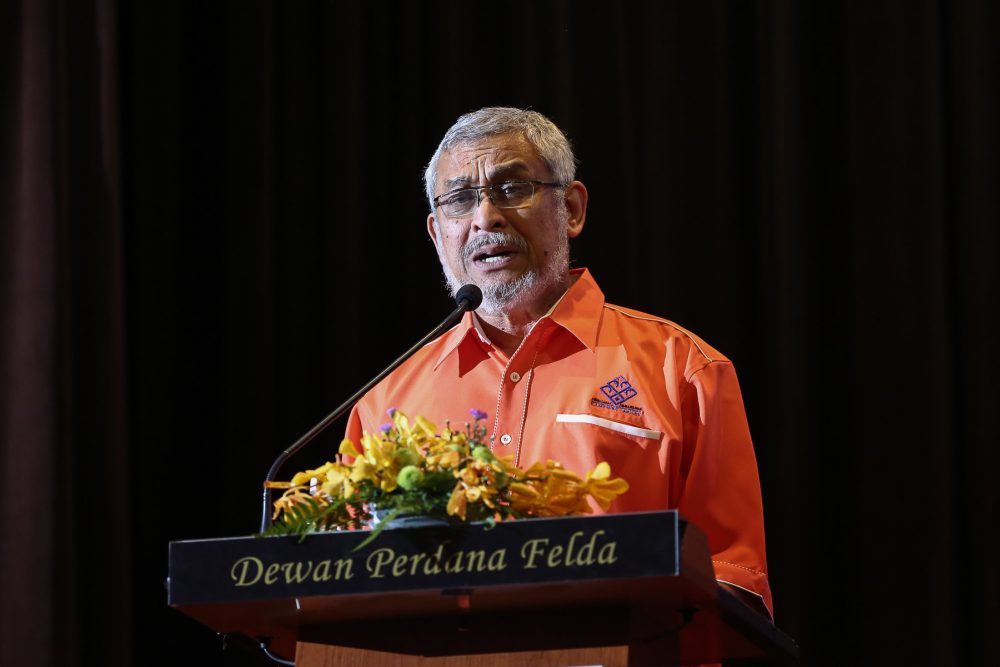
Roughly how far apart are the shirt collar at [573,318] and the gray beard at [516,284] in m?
0.04

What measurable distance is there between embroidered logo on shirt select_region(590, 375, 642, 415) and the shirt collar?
0.12m

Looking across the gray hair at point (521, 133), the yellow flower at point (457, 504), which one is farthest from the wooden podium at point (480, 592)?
the gray hair at point (521, 133)

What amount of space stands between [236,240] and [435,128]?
2.25 ft

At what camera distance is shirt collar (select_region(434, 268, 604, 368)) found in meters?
2.52

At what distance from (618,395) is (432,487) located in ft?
2.90

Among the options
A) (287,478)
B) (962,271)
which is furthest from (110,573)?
(962,271)

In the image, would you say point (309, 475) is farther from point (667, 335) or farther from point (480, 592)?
point (667, 335)

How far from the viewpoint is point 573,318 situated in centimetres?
254

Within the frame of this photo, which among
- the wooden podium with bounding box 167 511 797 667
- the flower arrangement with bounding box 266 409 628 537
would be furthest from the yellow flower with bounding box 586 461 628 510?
the wooden podium with bounding box 167 511 797 667

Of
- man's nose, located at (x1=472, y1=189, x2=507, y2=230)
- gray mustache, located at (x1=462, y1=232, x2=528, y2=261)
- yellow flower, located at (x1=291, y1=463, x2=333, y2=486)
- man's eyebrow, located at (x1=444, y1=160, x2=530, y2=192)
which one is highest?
man's eyebrow, located at (x1=444, y1=160, x2=530, y2=192)

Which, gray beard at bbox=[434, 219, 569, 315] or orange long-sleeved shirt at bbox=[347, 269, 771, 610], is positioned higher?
gray beard at bbox=[434, 219, 569, 315]

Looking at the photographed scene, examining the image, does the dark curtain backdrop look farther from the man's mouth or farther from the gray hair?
the man's mouth

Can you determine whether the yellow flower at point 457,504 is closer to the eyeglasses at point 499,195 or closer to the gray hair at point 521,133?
the eyeglasses at point 499,195

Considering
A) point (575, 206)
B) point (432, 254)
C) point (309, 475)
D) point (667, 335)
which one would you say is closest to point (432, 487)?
point (309, 475)
